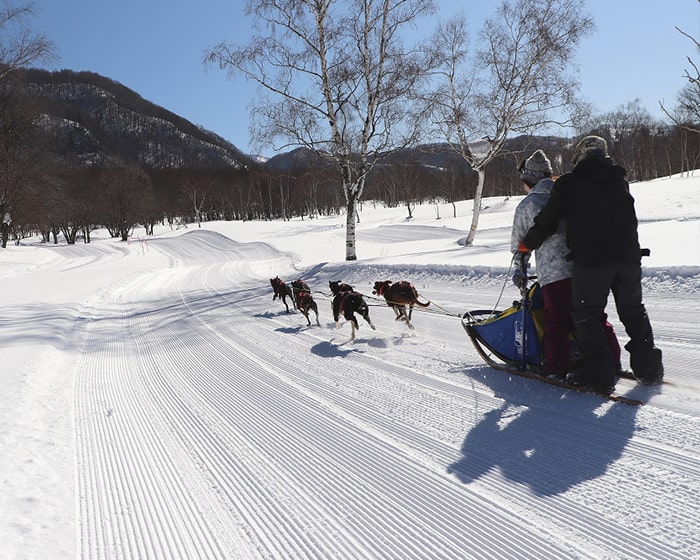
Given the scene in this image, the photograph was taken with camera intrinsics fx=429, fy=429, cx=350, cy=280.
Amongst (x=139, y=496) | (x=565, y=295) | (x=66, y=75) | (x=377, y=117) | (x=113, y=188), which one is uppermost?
(x=66, y=75)

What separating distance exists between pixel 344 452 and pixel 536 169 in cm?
277

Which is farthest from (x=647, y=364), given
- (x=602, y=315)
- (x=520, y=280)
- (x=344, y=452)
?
(x=344, y=452)

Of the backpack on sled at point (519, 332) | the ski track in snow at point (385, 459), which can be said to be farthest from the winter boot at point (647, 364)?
the backpack on sled at point (519, 332)

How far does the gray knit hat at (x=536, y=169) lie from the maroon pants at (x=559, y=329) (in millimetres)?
907

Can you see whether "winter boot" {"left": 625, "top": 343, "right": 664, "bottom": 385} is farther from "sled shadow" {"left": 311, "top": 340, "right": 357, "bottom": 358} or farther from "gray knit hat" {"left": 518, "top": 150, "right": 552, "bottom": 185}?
"sled shadow" {"left": 311, "top": 340, "right": 357, "bottom": 358}

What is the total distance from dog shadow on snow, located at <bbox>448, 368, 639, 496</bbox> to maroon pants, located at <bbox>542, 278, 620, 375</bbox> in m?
0.24

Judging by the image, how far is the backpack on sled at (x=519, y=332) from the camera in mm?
3766

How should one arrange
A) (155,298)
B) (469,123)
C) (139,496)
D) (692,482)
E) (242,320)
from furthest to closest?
(469,123), (155,298), (242,320), (139,496), (692,482)

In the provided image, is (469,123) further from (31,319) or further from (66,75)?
(66,75)

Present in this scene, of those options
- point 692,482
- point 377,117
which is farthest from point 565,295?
point 377,117

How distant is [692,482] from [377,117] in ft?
44.2

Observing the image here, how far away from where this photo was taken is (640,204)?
27.0 m

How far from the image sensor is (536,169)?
3.63 meters

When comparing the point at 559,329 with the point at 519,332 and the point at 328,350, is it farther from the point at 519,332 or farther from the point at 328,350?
the point at 328,350
